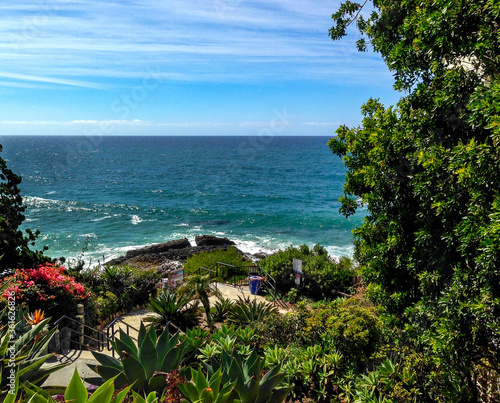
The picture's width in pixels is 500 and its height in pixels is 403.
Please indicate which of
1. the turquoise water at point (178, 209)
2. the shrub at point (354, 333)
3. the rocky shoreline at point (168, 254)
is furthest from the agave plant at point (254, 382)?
the turquoise water at point (178, 209)

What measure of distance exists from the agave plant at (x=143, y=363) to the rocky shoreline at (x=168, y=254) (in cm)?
1948

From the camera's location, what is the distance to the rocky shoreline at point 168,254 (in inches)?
1021

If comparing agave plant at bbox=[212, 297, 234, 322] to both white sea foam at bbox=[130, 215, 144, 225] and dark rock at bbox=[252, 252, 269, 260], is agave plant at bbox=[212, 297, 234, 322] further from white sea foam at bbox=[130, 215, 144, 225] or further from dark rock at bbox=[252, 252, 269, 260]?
white sea foam at bbox=[130, 215, 144, 225]

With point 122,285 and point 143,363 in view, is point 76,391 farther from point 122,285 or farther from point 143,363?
point 122,285

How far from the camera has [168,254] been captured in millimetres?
28391

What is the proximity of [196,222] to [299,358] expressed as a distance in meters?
35.1

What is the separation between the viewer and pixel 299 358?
22.3ft

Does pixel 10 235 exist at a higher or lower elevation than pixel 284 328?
higher

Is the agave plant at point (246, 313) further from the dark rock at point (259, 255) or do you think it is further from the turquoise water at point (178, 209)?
the turquoise water at point (178, 209)

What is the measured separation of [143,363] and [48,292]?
548 centimetres

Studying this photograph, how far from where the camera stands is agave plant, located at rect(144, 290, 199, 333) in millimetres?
10078

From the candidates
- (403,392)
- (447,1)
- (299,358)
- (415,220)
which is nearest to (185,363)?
(299,358)

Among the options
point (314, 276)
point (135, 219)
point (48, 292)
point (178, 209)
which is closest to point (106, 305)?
point (48, 292)

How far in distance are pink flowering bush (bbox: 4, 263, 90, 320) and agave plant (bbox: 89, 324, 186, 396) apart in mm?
4411
